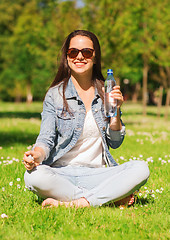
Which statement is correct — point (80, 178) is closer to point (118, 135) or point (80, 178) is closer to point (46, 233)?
point (118, 135)

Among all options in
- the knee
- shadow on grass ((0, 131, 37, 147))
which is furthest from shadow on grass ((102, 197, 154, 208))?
shadow on grass ((0, 131, 37, 147))

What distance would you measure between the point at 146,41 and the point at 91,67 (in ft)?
57.9

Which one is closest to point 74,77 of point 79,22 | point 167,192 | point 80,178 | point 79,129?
point 79,129

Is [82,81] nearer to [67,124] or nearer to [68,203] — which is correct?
[67,124]

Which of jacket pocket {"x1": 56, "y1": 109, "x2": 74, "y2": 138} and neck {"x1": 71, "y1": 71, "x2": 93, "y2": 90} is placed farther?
neck {"x1": 71, "y1": 71, "x2": 93, "y2": 90}

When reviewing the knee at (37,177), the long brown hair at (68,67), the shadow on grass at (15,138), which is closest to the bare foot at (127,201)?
the knee at (37,177)

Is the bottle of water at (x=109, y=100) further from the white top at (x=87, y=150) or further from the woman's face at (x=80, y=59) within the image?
the woman's face at (x=80, y=59)

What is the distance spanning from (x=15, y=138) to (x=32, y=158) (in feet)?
22.0

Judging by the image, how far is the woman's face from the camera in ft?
13.7

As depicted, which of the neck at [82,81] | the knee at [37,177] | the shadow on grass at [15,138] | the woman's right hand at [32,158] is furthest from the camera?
the shadow on grass at [15,138]

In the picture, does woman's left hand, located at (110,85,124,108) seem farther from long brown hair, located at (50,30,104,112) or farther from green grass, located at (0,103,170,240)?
long brown hair, located at (50,30,104,112)

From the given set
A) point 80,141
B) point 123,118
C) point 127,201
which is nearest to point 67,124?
point 80,141

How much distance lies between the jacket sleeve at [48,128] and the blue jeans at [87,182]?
25 centimetres

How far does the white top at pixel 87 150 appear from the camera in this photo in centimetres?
418
